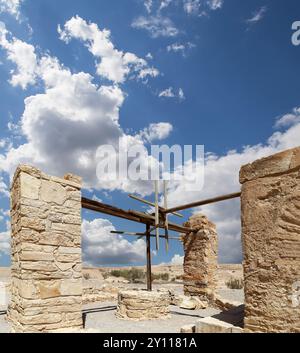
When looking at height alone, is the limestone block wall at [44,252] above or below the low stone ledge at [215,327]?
above

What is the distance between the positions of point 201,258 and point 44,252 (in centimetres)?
864

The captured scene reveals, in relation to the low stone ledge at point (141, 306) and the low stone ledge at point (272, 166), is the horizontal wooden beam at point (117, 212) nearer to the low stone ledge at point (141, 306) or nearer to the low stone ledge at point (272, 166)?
the low stone ledge at point (141, 306)

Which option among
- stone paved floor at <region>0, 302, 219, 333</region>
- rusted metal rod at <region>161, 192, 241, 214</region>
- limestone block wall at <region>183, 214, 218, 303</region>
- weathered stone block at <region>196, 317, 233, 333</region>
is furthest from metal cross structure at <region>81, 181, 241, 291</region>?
weathered stone block at <region>196, 317, 233, 333</region>

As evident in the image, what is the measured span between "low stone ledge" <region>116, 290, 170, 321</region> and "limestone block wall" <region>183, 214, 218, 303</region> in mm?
3640

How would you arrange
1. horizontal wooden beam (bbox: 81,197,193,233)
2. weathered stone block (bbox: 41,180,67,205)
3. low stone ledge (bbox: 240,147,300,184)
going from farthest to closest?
horizontal wooden beam (bbox: 81,197,193,233)
weathered stone block (bbox: 41,180,67,205)
low stone ledge (bbox: 240,147,300,184)

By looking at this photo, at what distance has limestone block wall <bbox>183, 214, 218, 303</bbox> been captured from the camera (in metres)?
12.4

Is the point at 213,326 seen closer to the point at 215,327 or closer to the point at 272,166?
the point at 215,327

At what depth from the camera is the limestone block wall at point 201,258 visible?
12406 mm

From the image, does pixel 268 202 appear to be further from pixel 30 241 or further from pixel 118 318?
pixel 118 318

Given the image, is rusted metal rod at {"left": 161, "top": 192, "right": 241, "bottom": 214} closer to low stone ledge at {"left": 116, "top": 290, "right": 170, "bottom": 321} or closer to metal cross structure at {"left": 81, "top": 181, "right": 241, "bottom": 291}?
metal cross structure at {"left": 81, "top": 181, "right": 241, "bottom": 291}

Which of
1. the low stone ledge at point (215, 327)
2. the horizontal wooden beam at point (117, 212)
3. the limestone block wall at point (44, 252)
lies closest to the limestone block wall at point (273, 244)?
the low stone ledge at point (215, 327)

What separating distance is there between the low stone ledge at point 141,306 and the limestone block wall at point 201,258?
3640 mm
